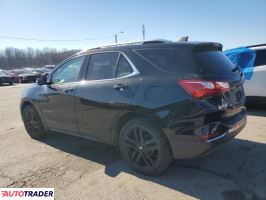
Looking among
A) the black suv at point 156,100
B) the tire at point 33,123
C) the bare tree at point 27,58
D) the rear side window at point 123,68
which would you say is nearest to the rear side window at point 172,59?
the black suv at point 156,100

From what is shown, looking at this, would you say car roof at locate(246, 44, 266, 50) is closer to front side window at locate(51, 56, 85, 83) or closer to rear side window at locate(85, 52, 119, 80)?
rear side window at locate(85, 52, 119, 80)

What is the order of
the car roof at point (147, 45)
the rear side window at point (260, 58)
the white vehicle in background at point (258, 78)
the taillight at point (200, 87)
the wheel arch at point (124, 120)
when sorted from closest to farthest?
the taillight at point (200, 87) < the wheel arch at point (124, 120) < the car roof at point (147, 45) < the white vehicle in background at point (258, 78) < the rear side window at point (260, 58)

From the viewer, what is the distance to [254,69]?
707 cm

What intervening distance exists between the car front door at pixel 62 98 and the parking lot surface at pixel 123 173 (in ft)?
1.69

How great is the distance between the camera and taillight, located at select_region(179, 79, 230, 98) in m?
3.44

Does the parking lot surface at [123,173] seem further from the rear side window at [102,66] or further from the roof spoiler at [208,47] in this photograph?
the roof spoiler at [208,47]

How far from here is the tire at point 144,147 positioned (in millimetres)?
3791

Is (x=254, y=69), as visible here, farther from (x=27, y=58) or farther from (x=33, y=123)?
(x=27, y=58)

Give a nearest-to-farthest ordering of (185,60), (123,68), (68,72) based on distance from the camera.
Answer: (185,60) → (123,68) → (68,72)

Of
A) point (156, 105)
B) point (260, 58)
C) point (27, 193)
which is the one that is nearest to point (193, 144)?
point (156, 105)

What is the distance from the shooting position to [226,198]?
334cm

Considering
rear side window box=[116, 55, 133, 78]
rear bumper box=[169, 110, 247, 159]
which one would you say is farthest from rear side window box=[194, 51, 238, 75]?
rear side window box=[116, 55, 133, 78]

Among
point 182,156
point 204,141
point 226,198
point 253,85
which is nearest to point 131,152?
point 182,156

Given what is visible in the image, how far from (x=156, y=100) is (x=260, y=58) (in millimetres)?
4509
